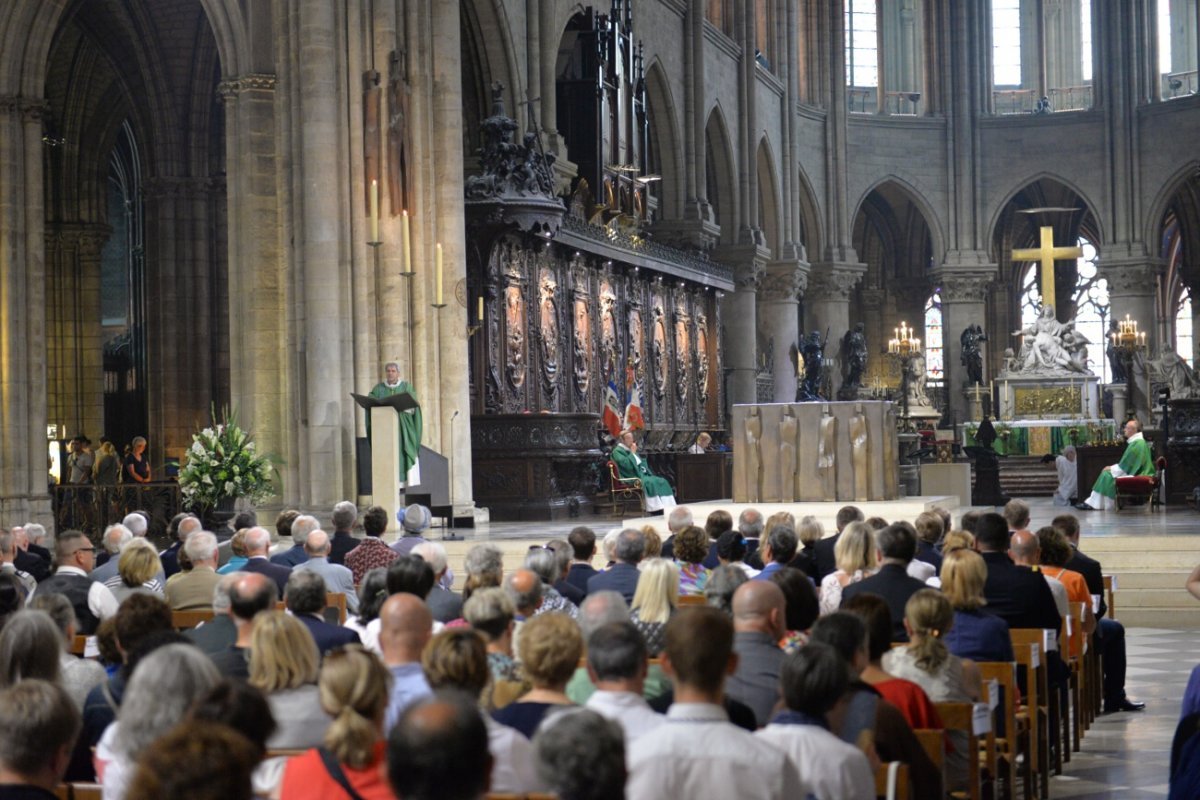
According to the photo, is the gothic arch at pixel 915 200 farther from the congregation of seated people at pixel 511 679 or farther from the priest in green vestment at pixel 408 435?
the congregation of seated people at pixel 511 679

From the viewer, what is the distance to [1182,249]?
46.7 meters

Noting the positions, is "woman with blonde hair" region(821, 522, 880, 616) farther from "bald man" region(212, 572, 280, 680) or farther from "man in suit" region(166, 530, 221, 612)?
"bald man" region(212, 572, 280, 680)

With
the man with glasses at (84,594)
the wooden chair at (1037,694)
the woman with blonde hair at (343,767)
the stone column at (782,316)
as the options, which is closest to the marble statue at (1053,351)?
the stone column at (782,316)

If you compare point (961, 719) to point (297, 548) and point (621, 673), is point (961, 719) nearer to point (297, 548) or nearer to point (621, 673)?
point (621, 673)

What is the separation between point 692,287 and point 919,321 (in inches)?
679

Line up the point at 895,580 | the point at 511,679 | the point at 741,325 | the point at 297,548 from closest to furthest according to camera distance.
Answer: the point at 511,679 < the point at 895,580 < the point at 297,548 < the point at 741,325

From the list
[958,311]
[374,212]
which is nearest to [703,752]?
[374,212]

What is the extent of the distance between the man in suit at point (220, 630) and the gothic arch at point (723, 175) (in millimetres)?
28798

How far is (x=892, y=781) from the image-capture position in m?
4.71

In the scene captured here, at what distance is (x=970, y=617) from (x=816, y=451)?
376 inches

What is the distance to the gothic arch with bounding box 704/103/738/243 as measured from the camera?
114 feet

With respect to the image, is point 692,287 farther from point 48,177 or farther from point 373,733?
point 373,733

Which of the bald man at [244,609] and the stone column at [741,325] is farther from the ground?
the stone column at [741,325]

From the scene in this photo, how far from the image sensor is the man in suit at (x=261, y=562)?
29.3 feet
